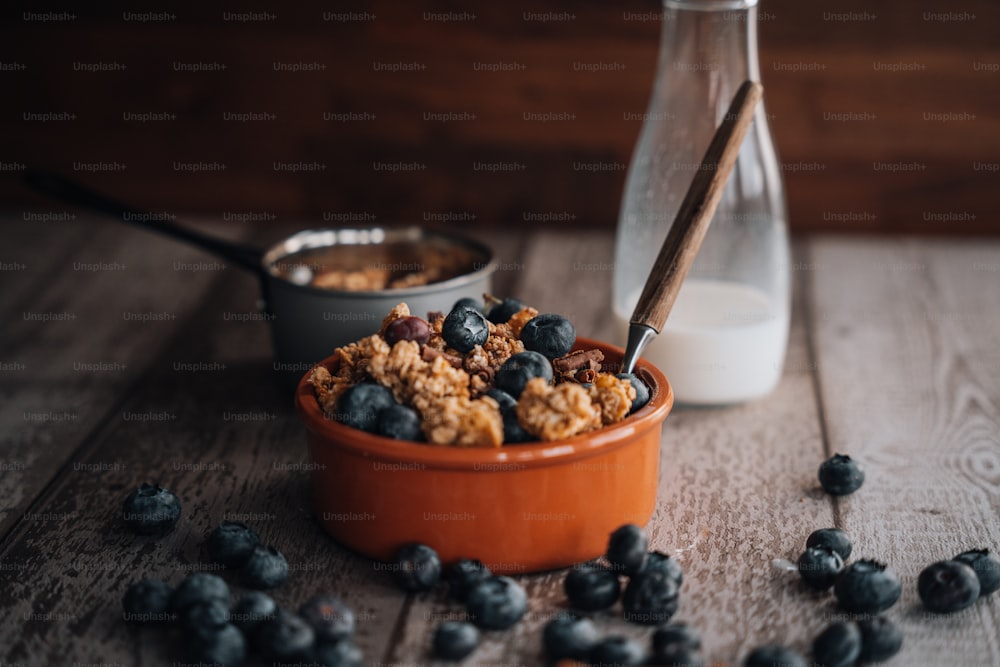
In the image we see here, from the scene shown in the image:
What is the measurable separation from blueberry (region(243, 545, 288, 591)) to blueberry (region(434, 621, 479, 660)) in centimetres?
16

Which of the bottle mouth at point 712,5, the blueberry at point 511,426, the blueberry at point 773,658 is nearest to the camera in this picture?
the blueberry at point 773,658

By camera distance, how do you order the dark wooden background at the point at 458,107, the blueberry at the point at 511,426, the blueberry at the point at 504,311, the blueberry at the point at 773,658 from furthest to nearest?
the dark wooden background at the point at 458,107, the blueberry at the point at 504,311, the blueberry at the point at 511,426, the blueberry at the point at 773,658

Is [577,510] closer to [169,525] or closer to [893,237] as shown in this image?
[169,525]

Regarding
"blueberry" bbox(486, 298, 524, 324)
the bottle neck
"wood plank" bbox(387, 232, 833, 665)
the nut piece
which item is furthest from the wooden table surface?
the bottle neck

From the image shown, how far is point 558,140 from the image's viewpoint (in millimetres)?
2094

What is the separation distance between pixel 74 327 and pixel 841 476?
1.11 meters

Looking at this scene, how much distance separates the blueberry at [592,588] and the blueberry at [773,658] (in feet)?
0.39

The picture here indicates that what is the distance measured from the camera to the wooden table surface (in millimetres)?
830

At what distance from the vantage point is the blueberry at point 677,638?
758mm

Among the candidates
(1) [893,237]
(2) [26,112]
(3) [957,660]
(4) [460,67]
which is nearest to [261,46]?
(4) [460,67]

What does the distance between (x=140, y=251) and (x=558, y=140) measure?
0.85 meters

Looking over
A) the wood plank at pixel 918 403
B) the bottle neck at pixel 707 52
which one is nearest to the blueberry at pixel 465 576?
the wood plank at pixel 918 403

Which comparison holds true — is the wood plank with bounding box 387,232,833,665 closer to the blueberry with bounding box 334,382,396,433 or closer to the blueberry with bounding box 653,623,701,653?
the blueberry with bounding box 653,623,701,653

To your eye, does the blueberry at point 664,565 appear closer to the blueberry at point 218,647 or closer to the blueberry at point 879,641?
the blueberry at point 879,641
